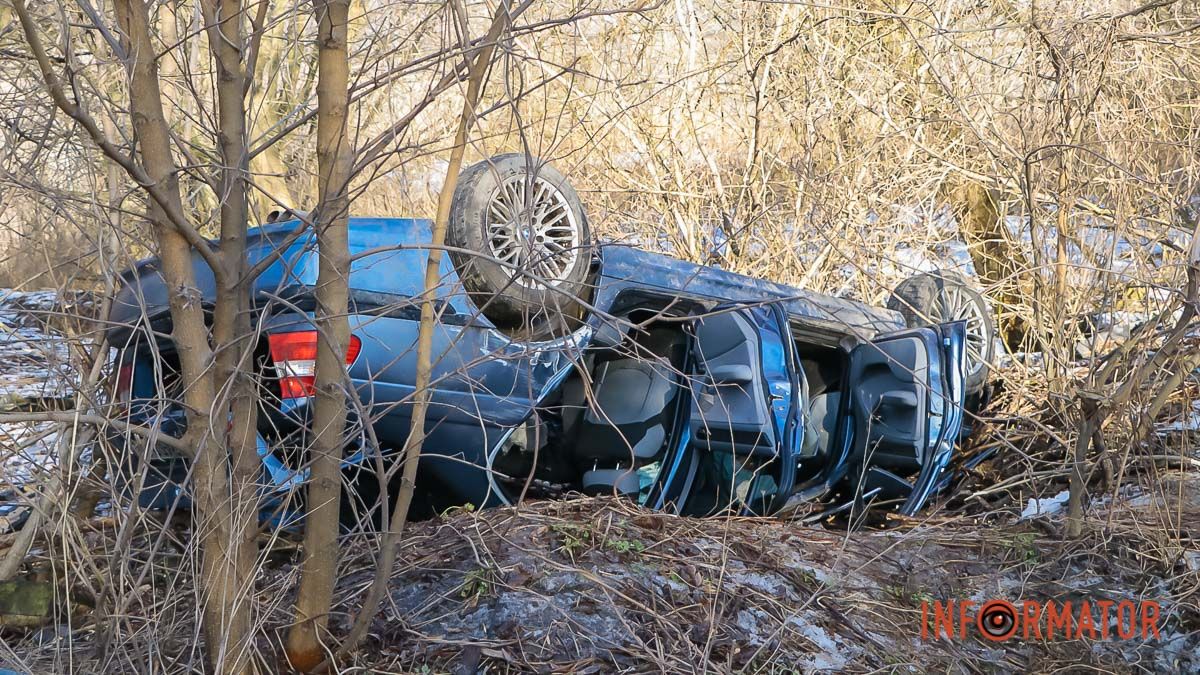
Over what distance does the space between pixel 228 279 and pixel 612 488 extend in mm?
2571

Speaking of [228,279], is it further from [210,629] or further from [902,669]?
[902,669]

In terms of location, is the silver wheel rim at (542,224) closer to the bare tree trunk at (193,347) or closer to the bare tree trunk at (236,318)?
the bare tree trunk at (236,318)

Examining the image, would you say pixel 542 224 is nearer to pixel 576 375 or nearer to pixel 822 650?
pixel 576 375

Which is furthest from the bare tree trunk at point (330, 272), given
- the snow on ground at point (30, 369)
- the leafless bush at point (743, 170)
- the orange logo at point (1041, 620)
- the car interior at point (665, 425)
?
the orange logo at point (1041, 620)

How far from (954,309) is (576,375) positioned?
4.03 meters

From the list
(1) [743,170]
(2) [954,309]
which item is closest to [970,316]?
(2) [954,309]

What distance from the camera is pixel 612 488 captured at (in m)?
5.25

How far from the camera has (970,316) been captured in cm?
808

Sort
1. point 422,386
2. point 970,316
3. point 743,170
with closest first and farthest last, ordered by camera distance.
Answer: point 422,386, point 970,316, point 743,170

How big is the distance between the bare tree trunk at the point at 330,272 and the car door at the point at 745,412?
2.28 metres

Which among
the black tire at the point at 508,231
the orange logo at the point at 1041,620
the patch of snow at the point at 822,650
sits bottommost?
the orange logo at the point at 1041,620

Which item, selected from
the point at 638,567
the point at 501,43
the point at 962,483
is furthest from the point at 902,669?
the point at 962,483

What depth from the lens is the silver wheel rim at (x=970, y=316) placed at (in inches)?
304

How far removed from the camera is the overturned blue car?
380 cm
